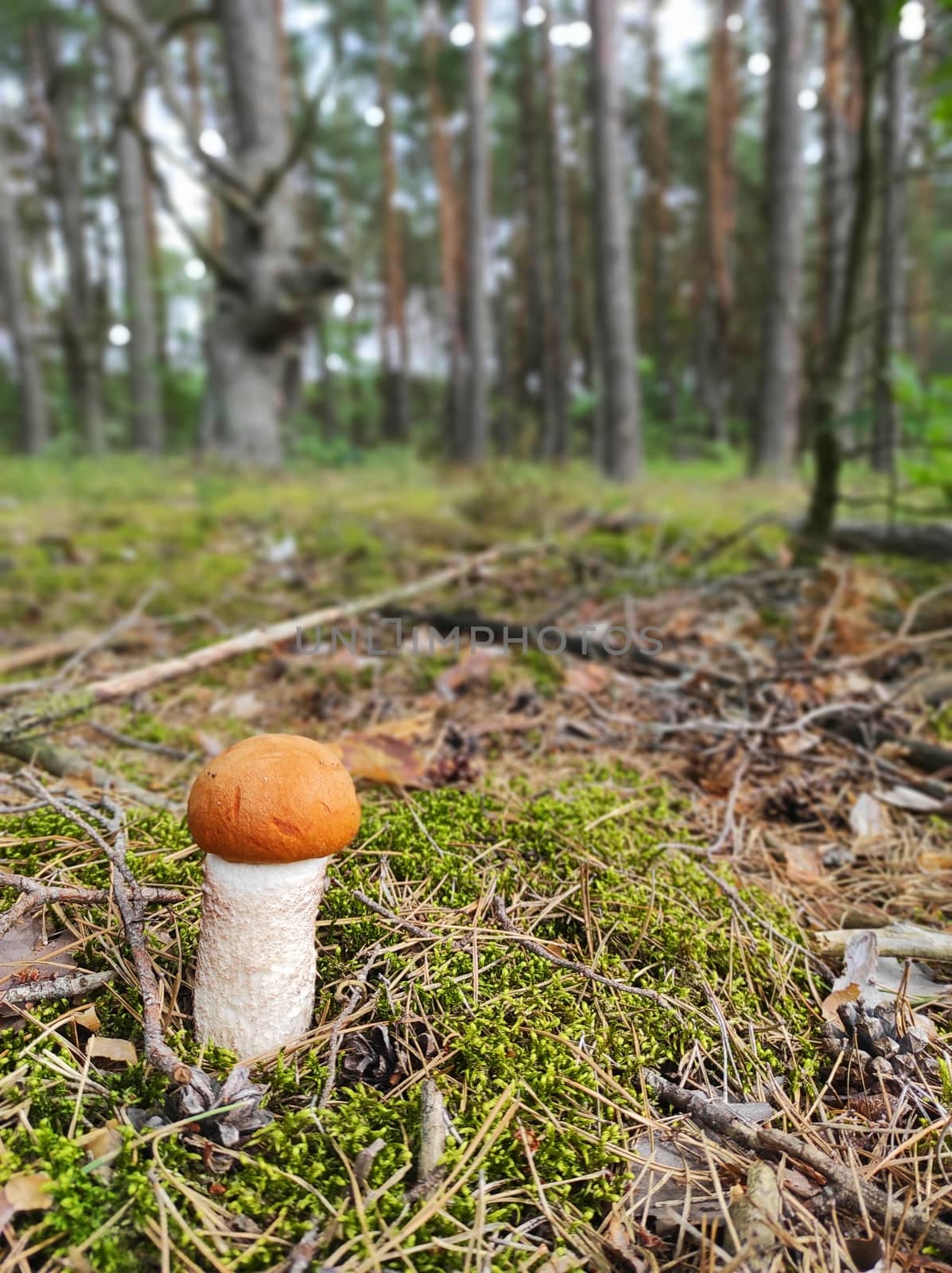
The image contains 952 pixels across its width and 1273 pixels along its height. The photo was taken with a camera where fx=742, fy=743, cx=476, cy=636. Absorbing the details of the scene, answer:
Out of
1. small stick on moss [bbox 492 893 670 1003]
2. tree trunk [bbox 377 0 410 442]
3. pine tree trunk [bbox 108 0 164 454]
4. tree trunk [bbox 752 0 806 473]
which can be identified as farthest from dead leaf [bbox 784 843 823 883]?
tree trunk [bbox 377 0 410 442]

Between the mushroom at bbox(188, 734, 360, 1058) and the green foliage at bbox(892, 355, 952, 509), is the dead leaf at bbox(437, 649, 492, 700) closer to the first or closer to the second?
the mushroom at bbox(188, 734, 360, 1058)

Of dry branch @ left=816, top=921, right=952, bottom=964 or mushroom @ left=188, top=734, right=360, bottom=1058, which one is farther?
dry branch @ left=816, top=921, right=952, bottom=964

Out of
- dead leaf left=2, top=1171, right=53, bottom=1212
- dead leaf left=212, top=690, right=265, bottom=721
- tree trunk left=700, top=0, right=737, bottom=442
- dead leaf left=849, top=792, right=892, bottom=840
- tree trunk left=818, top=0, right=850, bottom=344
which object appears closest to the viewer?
dead leaf left=2, top=1171, right=53, bottom=1212

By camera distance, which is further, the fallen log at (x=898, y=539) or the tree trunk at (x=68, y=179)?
the tree trunk at (x=68, y=179)

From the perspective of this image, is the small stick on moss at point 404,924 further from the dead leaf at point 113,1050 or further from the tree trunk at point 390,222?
the tree trunk at point 390,222

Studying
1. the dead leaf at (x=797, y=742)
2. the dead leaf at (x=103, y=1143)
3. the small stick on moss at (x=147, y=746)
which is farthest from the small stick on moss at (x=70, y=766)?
the dead leaf at (x=797, y=742)

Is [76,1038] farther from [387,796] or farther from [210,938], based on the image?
[387,796]

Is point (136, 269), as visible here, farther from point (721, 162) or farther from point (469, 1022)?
point (469, 1022)
